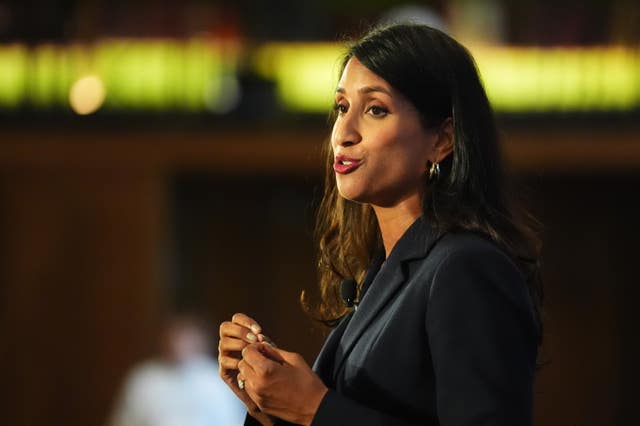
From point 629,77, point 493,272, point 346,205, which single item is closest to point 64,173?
point 629,77

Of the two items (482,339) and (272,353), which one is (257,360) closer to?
(272,353)

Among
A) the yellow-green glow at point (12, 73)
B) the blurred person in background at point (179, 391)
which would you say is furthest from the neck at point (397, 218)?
the yellow-green glow at point (12, 73)

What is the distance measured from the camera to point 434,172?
194cm

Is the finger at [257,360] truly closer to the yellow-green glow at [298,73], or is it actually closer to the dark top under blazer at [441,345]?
the dark top under blazer at [441,345]

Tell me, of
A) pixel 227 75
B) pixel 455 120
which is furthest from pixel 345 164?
pixel 227 75

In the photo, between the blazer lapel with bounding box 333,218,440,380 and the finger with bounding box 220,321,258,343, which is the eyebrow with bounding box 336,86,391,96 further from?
the finger with bounding box 220,321,258,343

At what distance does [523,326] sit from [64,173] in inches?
248

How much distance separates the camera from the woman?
5.49ft

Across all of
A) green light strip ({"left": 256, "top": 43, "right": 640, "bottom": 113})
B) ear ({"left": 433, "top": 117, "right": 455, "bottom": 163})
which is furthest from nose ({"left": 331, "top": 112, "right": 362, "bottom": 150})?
green light strip ({"left": 256, "top": 43, "right": 640, "bottom": 113})

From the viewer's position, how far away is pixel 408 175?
1.93m

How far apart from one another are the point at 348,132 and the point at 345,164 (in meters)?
0.05

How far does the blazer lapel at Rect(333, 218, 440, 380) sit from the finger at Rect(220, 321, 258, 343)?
0.42 ft

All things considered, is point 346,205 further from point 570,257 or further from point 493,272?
point 570,257

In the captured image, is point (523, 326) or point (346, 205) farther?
point (346, 205)
